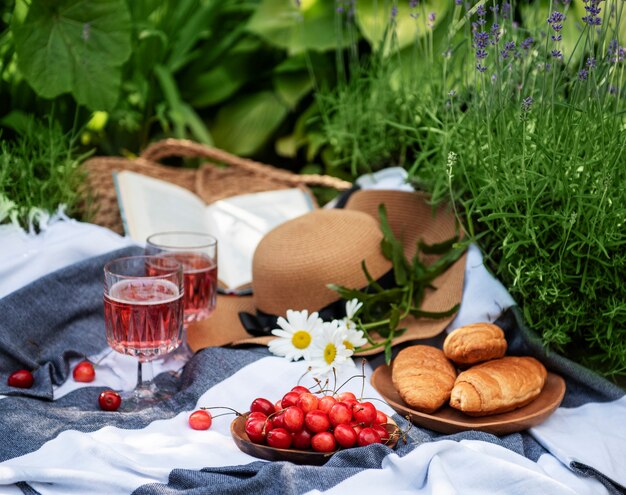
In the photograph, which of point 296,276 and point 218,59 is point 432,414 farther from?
point 218,59

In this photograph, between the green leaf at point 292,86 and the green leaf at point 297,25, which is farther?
the green leaf at point 292,86

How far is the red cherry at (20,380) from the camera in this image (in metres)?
1.39

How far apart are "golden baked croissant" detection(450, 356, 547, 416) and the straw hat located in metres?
0.20

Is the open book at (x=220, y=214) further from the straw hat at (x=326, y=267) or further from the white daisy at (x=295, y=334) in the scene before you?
the white daisy at (x=295, y=334)

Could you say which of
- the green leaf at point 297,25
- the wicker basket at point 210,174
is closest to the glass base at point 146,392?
the wicker basket at point 210,174

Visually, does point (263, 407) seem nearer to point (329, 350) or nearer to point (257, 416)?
point (257, 416)

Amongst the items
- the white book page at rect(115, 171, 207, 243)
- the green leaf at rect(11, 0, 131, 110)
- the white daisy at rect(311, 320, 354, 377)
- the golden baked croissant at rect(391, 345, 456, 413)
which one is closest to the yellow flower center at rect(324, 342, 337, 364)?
the white daisy at rect(311, 320, 354, 377)

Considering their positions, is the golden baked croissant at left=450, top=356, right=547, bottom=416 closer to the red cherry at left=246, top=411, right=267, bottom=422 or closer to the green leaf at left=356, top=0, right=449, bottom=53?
the red cherry at left=246, top=411, right=267, bottom=422

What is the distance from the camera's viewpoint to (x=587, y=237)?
4.03 feet

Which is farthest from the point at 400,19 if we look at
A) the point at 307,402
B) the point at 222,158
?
the point at 307,402

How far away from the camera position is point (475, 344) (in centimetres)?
130

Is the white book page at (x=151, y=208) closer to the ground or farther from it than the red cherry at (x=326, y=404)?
closer to the ground

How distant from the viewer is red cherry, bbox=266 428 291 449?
1126mm

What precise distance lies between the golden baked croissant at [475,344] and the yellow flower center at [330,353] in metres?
0.19
